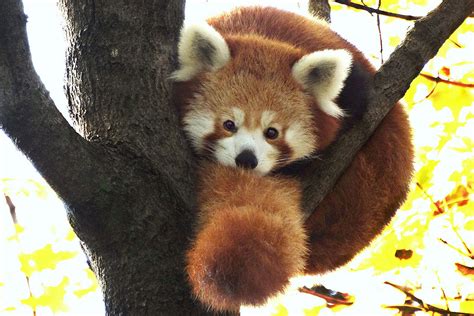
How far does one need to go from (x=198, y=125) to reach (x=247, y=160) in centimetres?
33

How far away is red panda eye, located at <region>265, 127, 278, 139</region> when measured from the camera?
3.20 meters

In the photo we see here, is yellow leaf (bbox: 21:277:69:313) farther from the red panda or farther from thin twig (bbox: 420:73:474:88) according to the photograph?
thin twig (bbox: 420:73:474:88)

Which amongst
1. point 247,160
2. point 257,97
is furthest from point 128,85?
point 257,97

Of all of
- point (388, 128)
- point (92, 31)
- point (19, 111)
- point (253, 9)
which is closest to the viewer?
point (19, 111)

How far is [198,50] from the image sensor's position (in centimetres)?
319

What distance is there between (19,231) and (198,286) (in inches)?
85.4

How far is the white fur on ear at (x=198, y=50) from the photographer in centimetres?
315

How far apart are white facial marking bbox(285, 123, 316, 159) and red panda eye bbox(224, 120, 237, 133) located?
0.27m

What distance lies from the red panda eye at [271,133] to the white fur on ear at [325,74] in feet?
1.07

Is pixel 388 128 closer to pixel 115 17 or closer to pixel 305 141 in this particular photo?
pixel 305 141

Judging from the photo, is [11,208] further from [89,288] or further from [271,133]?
[271,133]

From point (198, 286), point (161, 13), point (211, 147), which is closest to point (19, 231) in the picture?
point (211, 147)

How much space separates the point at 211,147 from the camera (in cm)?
307

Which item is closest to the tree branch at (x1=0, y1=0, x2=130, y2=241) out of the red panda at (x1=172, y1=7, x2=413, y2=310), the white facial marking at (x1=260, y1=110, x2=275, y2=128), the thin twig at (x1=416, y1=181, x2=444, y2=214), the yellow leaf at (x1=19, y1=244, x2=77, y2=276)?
the red panda at (x1=172, y1=7, x2=413, y2=310)
